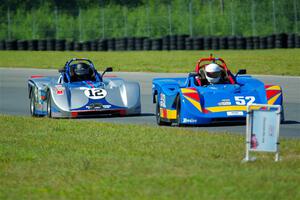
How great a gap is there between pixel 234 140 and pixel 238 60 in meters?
23.8

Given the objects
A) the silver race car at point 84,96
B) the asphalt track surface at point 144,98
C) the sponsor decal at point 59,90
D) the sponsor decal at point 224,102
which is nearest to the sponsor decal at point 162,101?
the asphalt track surface at point 144,98

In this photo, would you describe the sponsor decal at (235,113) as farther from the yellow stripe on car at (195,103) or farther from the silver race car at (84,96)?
the silver race car at (84,96)

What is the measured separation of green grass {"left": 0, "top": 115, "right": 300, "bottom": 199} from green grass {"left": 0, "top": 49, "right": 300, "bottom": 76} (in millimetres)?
16711

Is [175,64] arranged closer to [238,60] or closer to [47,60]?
[238,60]

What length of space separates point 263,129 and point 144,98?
42.3 feet

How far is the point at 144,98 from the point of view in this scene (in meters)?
24.3

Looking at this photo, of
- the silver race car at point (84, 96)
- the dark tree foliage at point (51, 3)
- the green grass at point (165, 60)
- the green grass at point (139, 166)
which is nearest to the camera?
the green grass at point (139, 166)

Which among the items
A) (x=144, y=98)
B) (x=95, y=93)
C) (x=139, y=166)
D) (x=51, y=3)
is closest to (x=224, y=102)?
(x=95, y=93)

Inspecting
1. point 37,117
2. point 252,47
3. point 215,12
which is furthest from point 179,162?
point 215,12

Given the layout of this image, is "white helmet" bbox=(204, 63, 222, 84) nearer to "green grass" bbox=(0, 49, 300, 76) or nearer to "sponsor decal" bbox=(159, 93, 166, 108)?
"sponsor decal" bbox=(159, 93, 166, 108)

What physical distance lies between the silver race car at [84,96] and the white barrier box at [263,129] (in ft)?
25.8

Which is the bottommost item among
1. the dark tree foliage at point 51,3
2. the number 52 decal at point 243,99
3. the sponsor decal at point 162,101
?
the sponsor decal at point 162,101

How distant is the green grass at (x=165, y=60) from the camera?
3444 centimetres

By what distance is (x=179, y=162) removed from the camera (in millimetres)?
11766
